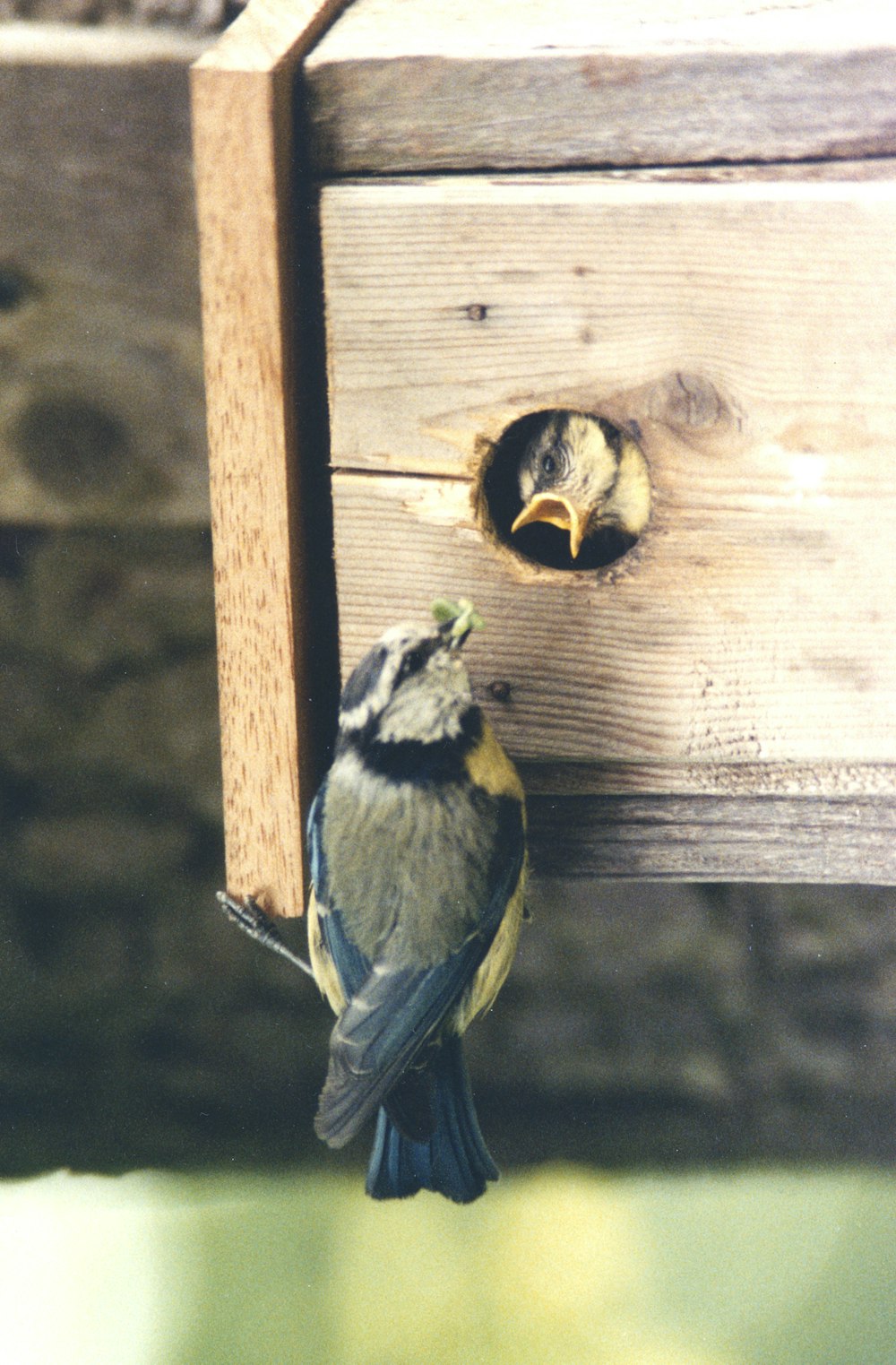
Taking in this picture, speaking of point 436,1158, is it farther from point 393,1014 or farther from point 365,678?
point 365,678

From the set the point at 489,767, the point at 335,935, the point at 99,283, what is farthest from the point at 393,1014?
the point at 99,283

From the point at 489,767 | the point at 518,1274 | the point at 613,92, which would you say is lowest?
the point at 518,1274

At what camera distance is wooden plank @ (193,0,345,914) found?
0.77 m

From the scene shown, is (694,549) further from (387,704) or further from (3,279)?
(3,279)

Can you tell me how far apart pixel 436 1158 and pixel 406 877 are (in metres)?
0.25

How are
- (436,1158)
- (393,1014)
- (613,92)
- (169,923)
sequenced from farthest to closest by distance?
(169,923), (436,1158), (393,1014), (613,92)

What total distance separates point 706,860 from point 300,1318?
0.73 metres

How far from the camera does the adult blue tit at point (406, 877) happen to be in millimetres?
830

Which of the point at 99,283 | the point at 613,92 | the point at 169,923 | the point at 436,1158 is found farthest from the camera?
the point at 169,923

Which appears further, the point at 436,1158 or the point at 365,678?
the point at 436,1158

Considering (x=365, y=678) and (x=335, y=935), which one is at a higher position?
(x=365, y=678)

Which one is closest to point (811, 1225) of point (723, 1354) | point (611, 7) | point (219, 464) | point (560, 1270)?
point (723, 1354)

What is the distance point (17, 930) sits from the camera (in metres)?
1.41

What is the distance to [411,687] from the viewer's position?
31.7 inches
